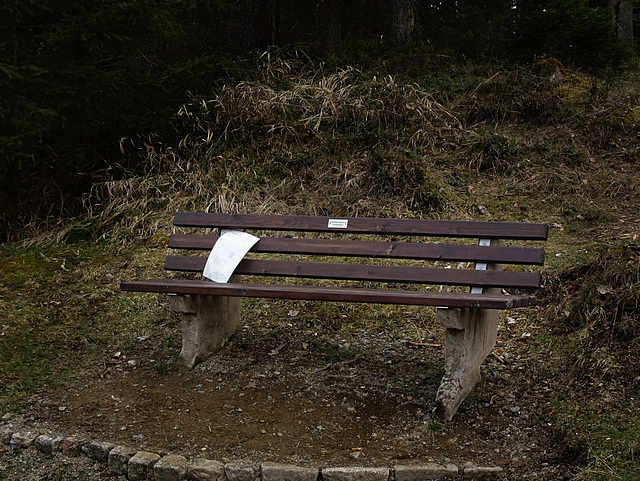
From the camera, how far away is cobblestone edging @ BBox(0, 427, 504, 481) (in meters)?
3.44

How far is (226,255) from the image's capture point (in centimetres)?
490

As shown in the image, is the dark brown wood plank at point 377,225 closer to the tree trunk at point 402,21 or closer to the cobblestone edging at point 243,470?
the cobblestone edging at point 243,470

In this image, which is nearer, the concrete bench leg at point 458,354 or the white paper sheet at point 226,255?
the concrete bench leg at point 458,354

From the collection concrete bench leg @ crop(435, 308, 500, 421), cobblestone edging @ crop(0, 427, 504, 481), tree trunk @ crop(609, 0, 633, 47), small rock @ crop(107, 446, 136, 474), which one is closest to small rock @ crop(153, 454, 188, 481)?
cobblestone edging @ crop(0, 427, 504, 481)

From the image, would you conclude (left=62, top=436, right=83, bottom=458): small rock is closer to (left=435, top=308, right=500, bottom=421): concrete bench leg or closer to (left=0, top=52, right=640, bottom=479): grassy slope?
(left=0, top=52, right=640, bottom=479): grassy slope

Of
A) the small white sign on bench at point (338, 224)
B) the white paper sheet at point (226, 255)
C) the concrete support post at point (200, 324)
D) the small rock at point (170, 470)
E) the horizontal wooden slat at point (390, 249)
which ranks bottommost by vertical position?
the small rock at point (170, 470)

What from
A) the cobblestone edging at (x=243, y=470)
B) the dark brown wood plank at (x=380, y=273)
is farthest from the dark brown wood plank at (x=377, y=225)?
the cobblestone edging at (x=243, y=470)

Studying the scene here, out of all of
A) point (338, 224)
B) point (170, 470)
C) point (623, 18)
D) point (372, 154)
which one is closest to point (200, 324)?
point (338, 224)

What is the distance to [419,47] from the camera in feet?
34.2

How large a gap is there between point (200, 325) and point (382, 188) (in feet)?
10.4

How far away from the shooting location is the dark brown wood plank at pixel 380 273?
13.8 feet

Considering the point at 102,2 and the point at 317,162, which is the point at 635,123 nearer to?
the point at 317,162

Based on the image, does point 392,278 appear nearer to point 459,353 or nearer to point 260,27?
point 459,353

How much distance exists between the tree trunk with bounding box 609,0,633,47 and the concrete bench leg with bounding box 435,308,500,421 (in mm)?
9527
